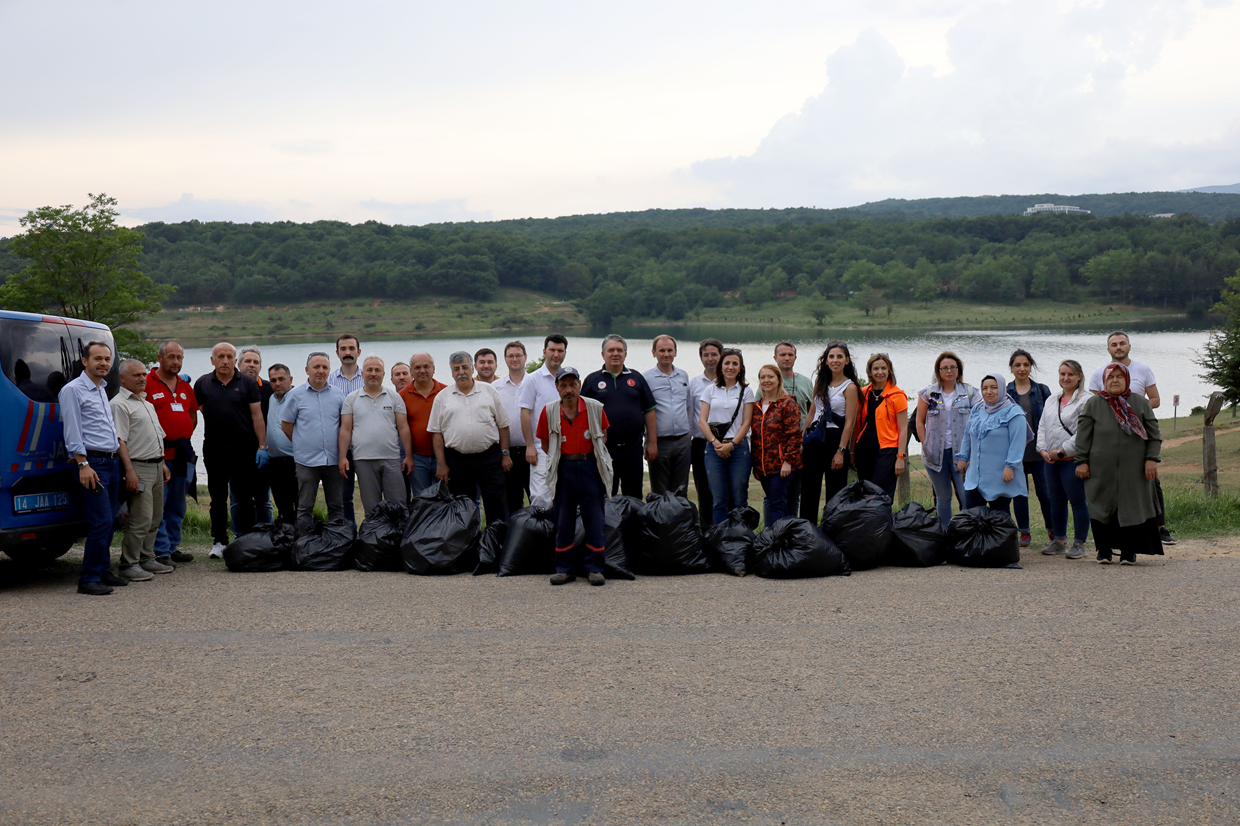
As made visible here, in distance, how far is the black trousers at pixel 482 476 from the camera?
8031 millimetres

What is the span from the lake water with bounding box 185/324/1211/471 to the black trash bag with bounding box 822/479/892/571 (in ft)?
82.9

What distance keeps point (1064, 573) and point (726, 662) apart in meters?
3.39

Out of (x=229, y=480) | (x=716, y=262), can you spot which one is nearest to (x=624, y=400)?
(x=229, y=480)

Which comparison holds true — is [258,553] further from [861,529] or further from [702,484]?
[861,529]

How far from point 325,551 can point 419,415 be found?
4.62ft

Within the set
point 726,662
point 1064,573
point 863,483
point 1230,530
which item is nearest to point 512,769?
point 726,662

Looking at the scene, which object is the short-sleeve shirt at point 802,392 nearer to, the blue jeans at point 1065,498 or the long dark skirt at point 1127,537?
the blue jeans at point 1065,498

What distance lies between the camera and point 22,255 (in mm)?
32125

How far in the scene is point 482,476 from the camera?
806cm

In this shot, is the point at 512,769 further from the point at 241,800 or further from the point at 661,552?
the point at 661,552

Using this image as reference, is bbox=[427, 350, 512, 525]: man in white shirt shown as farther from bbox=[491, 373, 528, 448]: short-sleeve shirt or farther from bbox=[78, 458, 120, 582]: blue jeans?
bbox=[78, 458, 120, 582]: blue jeans

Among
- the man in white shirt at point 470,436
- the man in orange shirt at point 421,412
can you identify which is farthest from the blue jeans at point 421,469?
the man in white shirt at point 470,436

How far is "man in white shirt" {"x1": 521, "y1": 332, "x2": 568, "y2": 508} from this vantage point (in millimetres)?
7910

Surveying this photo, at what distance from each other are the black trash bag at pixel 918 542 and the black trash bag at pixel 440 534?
10.9 ft
